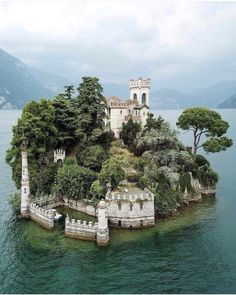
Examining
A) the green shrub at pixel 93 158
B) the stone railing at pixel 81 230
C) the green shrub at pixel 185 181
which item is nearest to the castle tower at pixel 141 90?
the green shrub at pixel 93 158

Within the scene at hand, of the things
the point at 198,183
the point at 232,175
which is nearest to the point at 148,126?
the point at 198,183

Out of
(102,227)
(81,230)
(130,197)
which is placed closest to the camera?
(102,227)

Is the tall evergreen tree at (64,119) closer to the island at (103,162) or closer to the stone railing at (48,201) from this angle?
the island at (103,162)

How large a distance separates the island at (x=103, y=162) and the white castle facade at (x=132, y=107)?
0.17 m

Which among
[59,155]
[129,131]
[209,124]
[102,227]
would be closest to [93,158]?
[59,155]

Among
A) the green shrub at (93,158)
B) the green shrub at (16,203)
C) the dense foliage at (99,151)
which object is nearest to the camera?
the dense foliage at (99,151)

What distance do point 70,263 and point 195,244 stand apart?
13186 mm

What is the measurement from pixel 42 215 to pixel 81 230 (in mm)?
6633

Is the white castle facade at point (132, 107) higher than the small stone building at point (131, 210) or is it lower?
higher

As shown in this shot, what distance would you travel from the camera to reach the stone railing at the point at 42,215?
42719 mm

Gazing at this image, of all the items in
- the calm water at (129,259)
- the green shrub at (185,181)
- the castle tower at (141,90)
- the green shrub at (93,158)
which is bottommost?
the calm water at (129,259)

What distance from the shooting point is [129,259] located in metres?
34.8

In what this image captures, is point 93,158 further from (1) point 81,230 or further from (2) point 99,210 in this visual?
(2) point 99,210

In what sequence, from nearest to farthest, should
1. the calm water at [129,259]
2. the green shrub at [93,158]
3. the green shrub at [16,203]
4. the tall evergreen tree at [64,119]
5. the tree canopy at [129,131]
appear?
the calm water at [129,259] → the green shrub at [16,203] → the green shrub at [93,158] → the tall evergreen tree at [64,119] → the tree canopy at [129,131]
